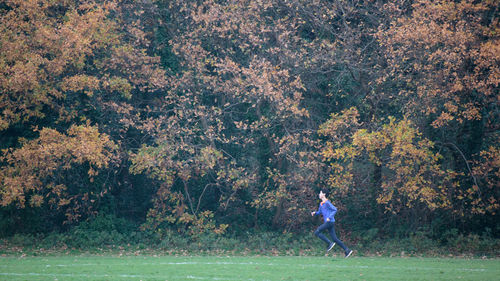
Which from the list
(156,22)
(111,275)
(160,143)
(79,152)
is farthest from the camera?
(156,22)

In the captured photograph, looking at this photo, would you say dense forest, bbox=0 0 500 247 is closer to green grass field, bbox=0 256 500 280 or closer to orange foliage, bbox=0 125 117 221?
orange foliage, bbox=0 125 117 221

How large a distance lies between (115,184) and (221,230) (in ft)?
15.5

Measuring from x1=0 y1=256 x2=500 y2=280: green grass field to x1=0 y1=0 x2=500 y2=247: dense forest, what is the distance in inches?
175

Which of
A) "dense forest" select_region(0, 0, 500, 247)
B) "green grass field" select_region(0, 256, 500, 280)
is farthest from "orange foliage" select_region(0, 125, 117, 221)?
"green grass field" select_region(0, 256, 500, 280)

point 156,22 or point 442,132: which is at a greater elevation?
point 156,22

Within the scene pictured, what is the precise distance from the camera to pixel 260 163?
→ 2130 cm

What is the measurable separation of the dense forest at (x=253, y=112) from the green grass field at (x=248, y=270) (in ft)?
14.6

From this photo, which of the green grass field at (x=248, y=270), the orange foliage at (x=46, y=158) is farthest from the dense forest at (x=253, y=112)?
the green grass field at (x=248, y=270)

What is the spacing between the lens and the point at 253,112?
2055cm

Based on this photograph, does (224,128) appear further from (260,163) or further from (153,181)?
(153,181)

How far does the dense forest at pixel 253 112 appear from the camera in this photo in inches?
688

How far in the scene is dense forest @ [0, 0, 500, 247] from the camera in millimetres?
17469

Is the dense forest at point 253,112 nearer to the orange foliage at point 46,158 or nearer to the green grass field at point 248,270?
the orange foliage at point 46,158

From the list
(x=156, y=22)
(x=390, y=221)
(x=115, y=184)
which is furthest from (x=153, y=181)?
(x=390, y=221)
